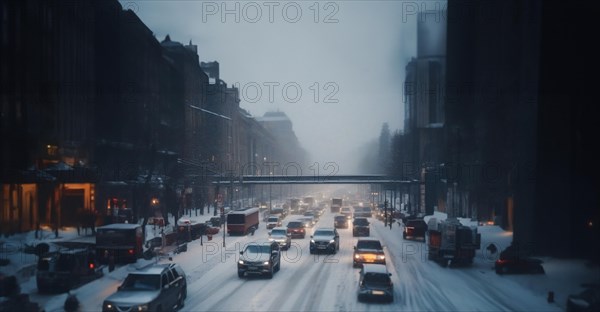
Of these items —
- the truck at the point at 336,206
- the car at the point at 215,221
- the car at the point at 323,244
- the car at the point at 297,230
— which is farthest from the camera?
the truck at the point at 336,206

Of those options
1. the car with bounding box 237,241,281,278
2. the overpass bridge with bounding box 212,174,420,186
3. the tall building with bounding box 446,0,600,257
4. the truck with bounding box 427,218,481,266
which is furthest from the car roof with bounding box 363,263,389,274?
the overpass bridge with bounding box 212,174,420,186

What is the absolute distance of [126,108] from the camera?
166ft

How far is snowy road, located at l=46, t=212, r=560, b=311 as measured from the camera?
1856cm

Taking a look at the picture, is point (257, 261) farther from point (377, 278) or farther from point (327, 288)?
point (377, 278)

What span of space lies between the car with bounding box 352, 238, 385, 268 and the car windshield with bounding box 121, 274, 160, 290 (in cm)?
1301

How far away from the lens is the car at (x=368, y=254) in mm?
26984

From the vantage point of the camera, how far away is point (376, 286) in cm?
1936

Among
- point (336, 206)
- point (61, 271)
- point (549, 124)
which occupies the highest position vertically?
point (549, 124)

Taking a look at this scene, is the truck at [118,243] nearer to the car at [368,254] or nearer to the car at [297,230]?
the car at [368,254]

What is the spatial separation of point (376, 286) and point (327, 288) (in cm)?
301

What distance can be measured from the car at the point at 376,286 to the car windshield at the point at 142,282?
7383 millimetres

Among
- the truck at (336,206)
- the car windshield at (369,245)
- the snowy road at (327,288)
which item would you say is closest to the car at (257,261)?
the snowy road at (327,288)

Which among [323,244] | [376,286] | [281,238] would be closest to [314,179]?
[281,238]

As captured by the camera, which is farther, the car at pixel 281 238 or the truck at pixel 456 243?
the car at pixel 281 238
